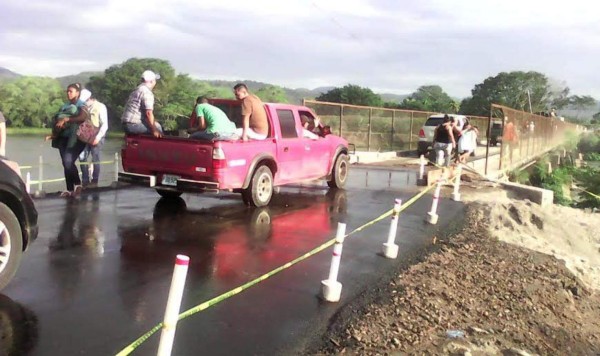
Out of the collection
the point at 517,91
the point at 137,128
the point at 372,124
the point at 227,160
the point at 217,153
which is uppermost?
the point at 517,91

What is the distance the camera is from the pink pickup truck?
8.46m

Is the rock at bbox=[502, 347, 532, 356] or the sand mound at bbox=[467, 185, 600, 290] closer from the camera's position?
the rock at bbox=[502, 347, 532, 356]

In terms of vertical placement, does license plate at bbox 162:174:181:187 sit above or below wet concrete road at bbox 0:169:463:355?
above

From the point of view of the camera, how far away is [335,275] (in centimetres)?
502

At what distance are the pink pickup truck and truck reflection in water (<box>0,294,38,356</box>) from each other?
165 inches

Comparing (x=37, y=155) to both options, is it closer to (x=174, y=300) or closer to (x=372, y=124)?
(x=372, y=124)

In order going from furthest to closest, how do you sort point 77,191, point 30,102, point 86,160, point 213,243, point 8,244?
point 30,102 → point 86,160 → point 77,191 → point 213,243 → point 8,244

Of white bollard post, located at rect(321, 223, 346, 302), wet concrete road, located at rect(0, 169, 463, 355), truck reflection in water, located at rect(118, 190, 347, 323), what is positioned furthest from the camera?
truck reflection in water, located at rect(118, 190, 347, 323)

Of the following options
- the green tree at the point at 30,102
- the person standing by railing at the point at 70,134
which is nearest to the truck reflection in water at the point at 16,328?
the person standing by railing at the point at 70,134

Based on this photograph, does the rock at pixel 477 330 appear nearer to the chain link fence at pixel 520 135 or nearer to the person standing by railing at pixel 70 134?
the person standing by railing at pixel 70 134

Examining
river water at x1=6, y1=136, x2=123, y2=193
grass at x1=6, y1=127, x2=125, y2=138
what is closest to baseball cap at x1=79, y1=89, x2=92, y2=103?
river water at x1=6, y1=136, x2=123, y2=193

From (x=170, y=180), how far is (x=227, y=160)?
1042 millimetres

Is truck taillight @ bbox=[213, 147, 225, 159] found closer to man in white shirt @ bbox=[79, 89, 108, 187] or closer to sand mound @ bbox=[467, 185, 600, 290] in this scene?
man in white shirt @ bbox=[79, 89, 108, 187]

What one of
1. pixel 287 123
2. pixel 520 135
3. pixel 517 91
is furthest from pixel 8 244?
pixel 517 91
